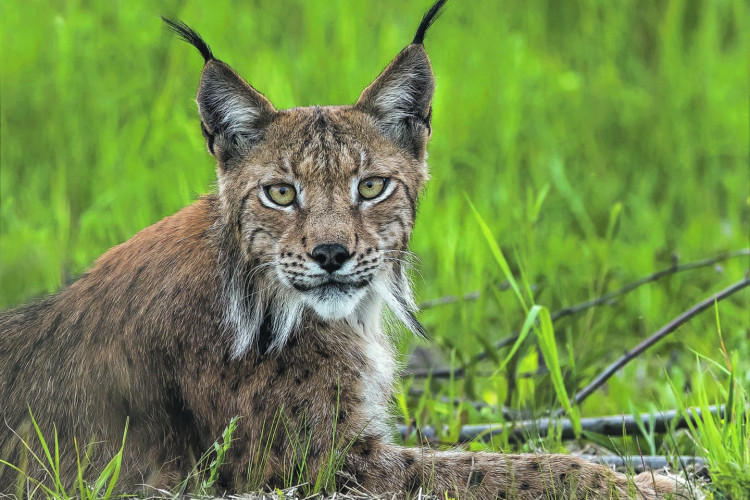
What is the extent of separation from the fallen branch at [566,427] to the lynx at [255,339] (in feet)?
2.01

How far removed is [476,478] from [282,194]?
1.38 metres

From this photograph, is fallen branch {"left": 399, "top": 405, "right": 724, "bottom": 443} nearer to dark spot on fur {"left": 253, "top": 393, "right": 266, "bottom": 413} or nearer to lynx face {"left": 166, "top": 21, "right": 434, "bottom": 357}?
lynx face {"left": 166, "top": 21, "right": 434, "bottom": 357}

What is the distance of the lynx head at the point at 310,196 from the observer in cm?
430

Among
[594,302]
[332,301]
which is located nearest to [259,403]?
[332,301]

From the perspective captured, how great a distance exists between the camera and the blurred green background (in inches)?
276

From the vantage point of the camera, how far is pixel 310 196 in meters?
4.37

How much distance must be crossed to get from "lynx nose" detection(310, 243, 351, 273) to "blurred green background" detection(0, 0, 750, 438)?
76.0 inches

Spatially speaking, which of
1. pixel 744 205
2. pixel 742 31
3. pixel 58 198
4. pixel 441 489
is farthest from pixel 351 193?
pixel 742 31

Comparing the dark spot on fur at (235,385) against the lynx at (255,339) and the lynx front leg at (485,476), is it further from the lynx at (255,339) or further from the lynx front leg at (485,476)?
the lynx front leg at (485,476)

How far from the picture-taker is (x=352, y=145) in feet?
14.7

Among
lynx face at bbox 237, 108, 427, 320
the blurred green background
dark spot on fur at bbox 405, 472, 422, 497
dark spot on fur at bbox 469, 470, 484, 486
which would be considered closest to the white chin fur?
lynx face at bbox 237, 108, 427, 320

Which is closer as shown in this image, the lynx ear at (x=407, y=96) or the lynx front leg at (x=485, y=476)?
the lynx front leg at (x=485, y=476)

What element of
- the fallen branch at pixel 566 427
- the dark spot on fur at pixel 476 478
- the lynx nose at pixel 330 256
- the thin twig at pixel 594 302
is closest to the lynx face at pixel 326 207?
the lynx nose at pixel 330 256

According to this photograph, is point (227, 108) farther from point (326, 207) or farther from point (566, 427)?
point (566, 427)
